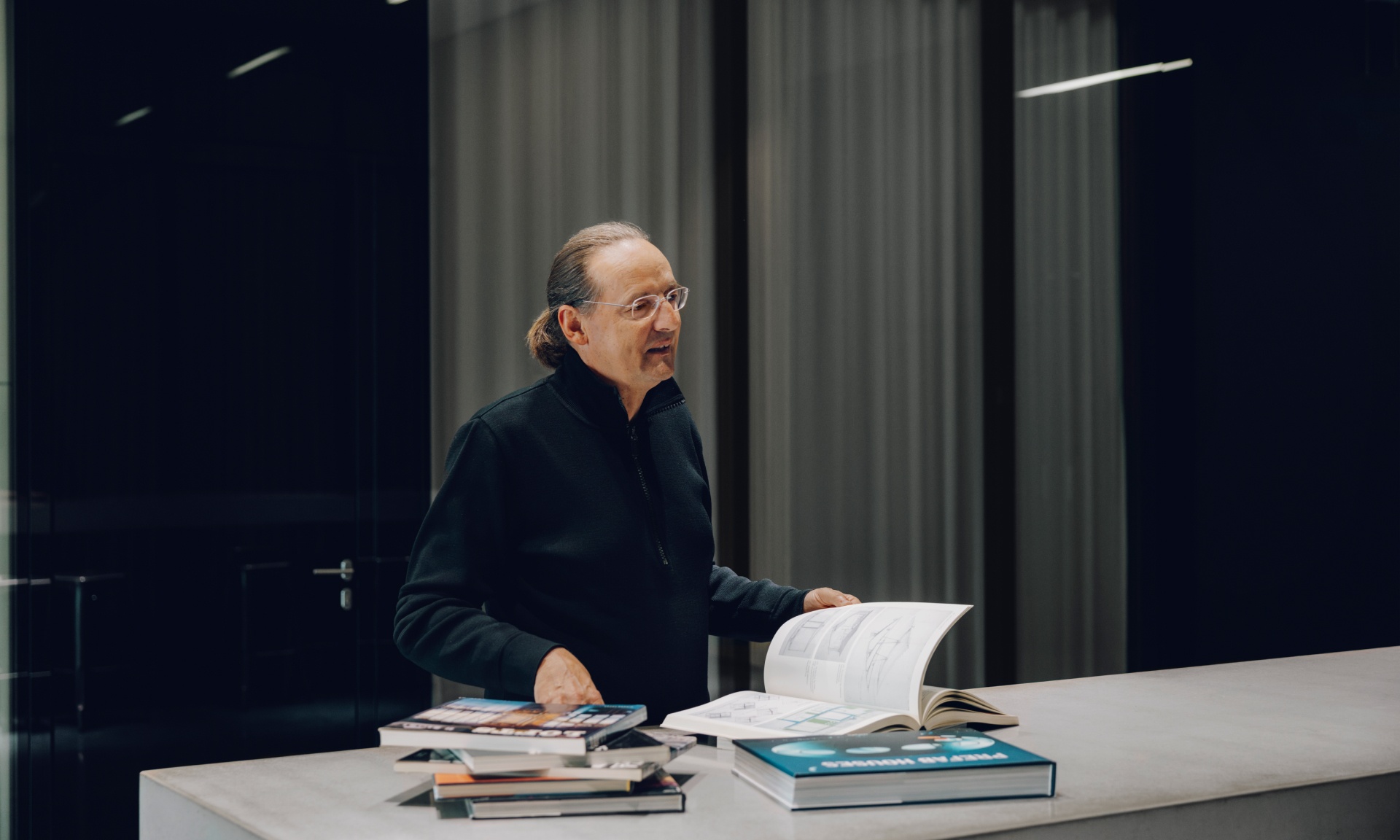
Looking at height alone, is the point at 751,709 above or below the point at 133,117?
below

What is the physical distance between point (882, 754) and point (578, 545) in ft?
1.91

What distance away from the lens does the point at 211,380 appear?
10.3 ft

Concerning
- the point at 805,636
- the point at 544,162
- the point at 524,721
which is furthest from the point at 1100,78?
the point at 524,721

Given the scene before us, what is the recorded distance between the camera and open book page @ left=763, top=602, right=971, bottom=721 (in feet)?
5.35

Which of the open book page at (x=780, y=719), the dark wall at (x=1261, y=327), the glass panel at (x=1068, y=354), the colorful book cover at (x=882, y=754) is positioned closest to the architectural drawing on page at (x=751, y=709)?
the open book page at (x=780, y=719)

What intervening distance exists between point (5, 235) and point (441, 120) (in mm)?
1055

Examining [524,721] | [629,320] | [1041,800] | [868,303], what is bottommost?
[1041,800]

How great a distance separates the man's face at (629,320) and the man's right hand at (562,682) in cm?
46

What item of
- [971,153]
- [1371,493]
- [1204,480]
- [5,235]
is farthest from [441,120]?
[1371,493]

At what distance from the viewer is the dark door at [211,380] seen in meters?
2.98

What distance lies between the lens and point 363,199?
3307mm

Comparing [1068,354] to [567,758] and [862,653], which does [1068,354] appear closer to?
[862,653]

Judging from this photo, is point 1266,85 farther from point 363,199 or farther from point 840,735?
point 840,735

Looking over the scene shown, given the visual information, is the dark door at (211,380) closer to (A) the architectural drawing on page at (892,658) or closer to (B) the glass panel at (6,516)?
(B) the glass panel at (6,516)
